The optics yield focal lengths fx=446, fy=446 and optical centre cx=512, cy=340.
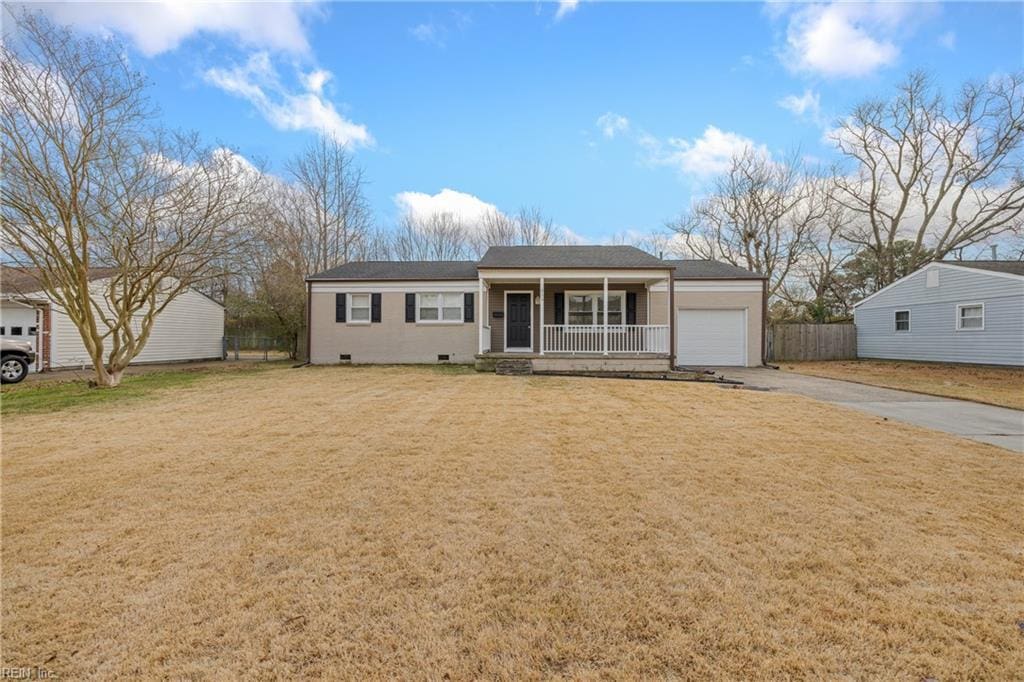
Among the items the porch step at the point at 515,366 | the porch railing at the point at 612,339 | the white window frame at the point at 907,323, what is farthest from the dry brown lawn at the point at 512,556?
the white window frame at the point at 907,323

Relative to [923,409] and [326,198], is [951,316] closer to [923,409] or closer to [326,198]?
[923,409]

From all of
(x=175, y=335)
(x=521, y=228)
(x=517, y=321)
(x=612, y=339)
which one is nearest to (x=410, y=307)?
(x=517, y=321)

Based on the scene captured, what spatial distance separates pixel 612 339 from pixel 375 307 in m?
8.25

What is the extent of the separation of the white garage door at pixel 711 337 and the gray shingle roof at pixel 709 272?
119 centimetres

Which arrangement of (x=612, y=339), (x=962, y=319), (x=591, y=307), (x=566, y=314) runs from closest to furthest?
(x=612, y=339), (x=566, y=314), (x=591, y=307), (x=962, y=319)

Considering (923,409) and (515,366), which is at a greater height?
(515,366)

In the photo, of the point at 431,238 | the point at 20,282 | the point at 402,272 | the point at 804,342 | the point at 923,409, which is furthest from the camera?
the point at 431,238

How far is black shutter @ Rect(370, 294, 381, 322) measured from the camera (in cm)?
1575

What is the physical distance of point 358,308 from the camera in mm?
15945

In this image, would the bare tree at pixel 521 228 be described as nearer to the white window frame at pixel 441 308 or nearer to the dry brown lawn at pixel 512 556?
the white window frame at pixel 441 308

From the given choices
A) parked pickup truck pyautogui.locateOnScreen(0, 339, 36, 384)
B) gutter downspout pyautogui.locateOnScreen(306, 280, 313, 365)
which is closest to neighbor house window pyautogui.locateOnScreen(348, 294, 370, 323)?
gutter downspout pyautogui.locateOnScreen(306, 280, 313, 365)

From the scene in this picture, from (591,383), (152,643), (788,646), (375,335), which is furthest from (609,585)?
(375,335)

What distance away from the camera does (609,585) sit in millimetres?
2344

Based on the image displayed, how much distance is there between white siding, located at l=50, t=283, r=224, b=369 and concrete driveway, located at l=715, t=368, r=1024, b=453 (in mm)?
19667
